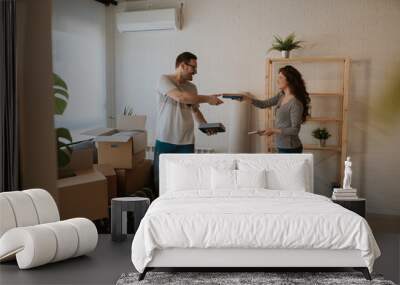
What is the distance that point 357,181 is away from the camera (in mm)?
6426

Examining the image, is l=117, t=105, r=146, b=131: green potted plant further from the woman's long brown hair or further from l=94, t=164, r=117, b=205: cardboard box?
the woman's long brown hair

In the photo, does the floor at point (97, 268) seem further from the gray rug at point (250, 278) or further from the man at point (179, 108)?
the man at point (179, 108)

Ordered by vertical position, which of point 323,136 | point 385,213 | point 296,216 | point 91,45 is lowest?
point 385,213

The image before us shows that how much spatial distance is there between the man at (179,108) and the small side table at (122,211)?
3.68 ft

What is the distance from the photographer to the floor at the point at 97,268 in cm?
409

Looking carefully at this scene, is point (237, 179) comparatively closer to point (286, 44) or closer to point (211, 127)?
point (211, 127)

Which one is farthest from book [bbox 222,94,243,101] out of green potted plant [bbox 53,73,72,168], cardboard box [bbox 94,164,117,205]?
green potted plant [bbox 53,73,72,168]

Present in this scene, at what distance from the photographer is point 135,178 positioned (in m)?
6.28

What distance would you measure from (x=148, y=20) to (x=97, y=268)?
3.02m

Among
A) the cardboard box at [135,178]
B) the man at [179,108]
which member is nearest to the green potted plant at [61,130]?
the cardboard box at [135,178]

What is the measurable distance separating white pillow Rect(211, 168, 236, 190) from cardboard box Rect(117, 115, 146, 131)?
5.08 ft

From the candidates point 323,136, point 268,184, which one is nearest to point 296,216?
point 268,184

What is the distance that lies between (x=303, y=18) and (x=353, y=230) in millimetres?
2918

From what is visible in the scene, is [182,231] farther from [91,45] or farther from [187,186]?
[91,45]
